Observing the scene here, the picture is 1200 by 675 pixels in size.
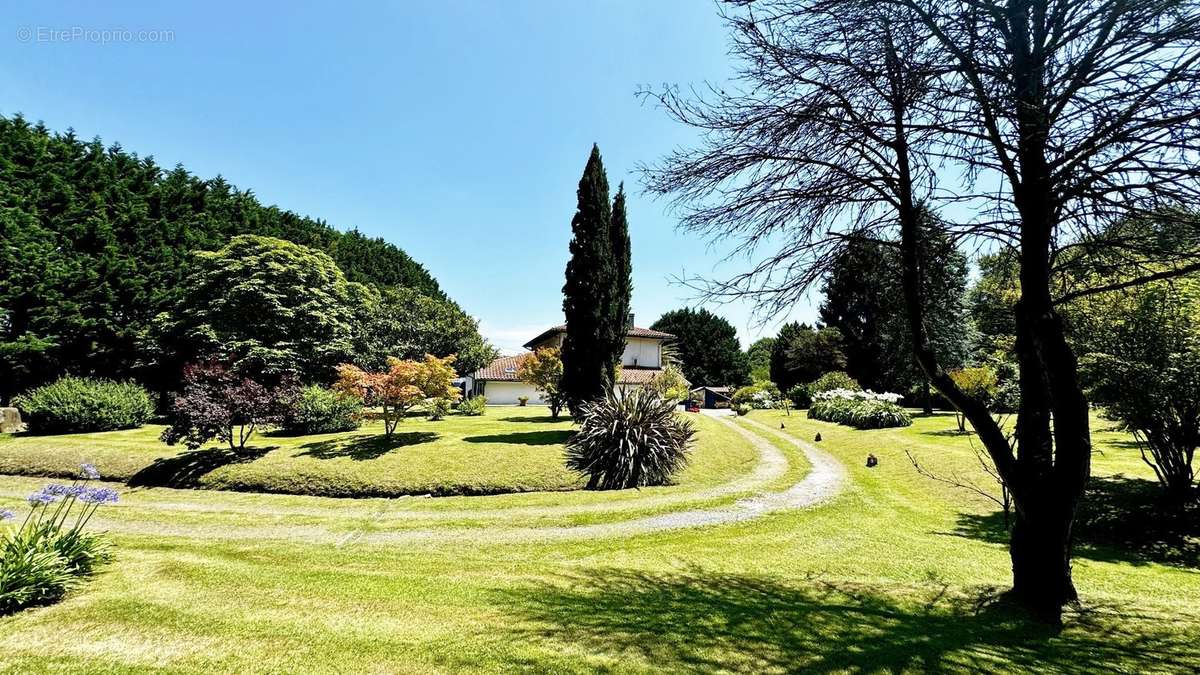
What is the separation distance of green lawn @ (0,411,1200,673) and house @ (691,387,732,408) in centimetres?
4044

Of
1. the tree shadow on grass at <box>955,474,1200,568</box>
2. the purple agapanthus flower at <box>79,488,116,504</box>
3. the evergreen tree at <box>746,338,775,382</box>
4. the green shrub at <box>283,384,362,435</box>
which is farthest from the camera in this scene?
the evergreen tree at <box>746,338,775,382</box>

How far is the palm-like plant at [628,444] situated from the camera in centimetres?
1386

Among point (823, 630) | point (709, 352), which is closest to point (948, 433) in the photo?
point (823, 630)

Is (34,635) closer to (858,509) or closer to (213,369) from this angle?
(858,509)

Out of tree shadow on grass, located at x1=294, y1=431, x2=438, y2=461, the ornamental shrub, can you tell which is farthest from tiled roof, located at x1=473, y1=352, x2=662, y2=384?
the ornamental shrub

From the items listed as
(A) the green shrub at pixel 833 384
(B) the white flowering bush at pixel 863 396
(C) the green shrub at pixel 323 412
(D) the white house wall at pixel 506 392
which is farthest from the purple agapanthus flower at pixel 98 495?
(D) the white house wall at pixel 506 392

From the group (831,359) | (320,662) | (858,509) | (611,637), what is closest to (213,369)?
(320,662)

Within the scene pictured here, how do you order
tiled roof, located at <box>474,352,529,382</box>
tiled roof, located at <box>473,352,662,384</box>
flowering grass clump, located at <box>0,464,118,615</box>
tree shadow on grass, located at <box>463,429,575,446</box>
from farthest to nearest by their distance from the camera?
1. tiled roof, located at <box>474,352,529,382</box>
2. tiled roof, located at <box>473,352,662,384</box>
3. tree shadow on grass, located at <box>463,429,575,446</box>
4. flowering grass clump, located at <box>0,464,118,615</box>

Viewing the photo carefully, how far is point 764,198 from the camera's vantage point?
6.59m

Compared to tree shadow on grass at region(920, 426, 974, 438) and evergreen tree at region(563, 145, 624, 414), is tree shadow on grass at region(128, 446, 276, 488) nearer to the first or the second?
evergreen tree at region(563, 145, 624, 414)

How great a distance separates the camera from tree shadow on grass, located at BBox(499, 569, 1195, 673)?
414 centimetres

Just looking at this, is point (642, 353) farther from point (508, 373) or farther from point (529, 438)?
point (529, 438)

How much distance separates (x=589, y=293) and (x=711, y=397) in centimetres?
3782

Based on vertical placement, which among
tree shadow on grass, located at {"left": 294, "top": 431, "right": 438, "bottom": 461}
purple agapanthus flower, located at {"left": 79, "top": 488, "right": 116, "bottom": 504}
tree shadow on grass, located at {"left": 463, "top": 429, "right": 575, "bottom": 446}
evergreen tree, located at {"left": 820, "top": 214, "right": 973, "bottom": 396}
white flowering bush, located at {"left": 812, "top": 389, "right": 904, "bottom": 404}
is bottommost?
tree shadow on grass, located at {"left": 294, "top": 431, "right": 438, "bottom": 461}
